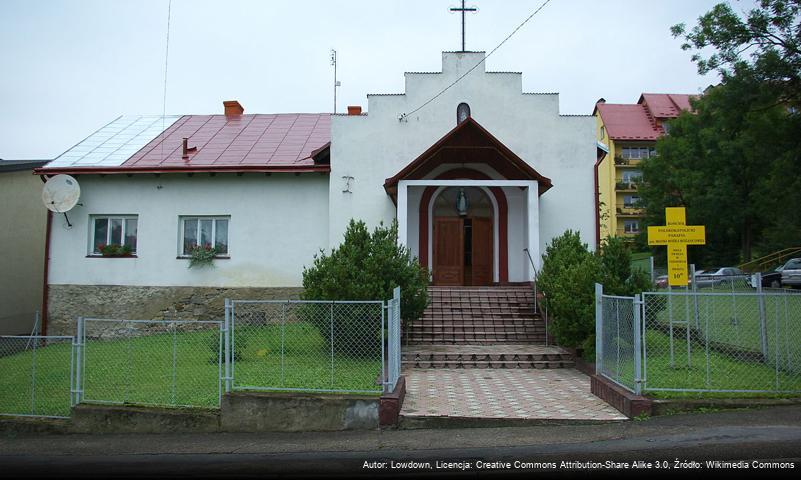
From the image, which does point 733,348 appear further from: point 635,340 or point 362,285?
point 362,285

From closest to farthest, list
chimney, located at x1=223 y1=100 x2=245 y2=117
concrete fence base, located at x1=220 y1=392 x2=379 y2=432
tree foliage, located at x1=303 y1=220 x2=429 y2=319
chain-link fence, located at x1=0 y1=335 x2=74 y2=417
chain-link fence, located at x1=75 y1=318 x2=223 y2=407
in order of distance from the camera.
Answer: concrete fence base, located at x1=220 y1=392 x2=379 y2=432 → chain-link fence, located at x1=75 y1=318 x2=223 y2=407 → chain-link fence, located at x1=0 y1=335 x2=74 y2=417 → tree foliage, located at x1=303 y1=220 x2=429 y2=319 → chimney, located at x1=223 y1=100 x2=245 y2=117

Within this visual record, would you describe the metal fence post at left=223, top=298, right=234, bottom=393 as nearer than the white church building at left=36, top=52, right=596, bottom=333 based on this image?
Yes

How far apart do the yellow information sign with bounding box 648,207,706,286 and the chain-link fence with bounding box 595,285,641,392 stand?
1.71m

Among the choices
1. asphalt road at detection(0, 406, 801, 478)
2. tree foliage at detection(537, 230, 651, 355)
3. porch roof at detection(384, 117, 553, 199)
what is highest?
porch roof at detection(384, 117, 553, 199)

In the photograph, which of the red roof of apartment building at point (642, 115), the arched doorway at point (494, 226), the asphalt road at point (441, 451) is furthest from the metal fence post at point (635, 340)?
the red roof of apartment building at point (642, 115)

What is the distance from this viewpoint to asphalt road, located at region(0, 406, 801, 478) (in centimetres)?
641

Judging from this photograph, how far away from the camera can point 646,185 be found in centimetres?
4350

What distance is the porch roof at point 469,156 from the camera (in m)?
15.1

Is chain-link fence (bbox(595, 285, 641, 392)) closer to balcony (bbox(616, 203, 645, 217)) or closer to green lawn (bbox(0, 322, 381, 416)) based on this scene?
green lawn (bbox(0, 322, 381, 416))

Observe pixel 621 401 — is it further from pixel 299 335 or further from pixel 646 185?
pixel 646 185

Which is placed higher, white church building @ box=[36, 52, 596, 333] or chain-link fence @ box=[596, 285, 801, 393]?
white church building @ box=[36, 52, 596, 333]

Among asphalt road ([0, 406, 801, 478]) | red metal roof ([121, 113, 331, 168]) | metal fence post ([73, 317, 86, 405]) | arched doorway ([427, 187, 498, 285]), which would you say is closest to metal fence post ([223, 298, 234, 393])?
asphalt road ([0, 406, 801, 478])

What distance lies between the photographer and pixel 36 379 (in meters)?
10.9

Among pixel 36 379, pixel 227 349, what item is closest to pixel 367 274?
pixel 227 349
